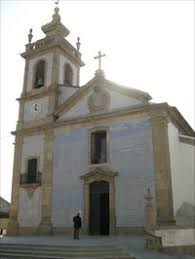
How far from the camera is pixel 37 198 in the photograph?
58.9 ft

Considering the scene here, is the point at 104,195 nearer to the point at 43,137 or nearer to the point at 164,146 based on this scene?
the point at 164,146

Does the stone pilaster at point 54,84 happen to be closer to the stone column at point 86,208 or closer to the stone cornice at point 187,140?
the stone column at point 86,208

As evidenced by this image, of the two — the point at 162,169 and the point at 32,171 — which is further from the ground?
the point at 32,171

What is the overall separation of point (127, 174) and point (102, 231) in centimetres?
299

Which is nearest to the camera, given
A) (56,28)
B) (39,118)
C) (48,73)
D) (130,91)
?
(130,91)

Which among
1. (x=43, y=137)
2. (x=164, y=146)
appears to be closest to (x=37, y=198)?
(x=43, y=137)

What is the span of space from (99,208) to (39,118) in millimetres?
6594

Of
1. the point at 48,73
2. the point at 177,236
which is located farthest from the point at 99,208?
the point at 48,73

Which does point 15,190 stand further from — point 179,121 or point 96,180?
point 179,121

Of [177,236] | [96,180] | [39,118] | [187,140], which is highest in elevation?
[39,118]

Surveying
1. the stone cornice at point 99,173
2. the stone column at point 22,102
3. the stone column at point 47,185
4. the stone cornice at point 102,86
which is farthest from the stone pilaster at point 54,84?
the stone cornice at point 99,173

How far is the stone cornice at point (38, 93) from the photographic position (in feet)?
65.0

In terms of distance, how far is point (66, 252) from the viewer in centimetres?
1046

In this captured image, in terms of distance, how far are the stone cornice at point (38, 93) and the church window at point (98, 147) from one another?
13.4ft
